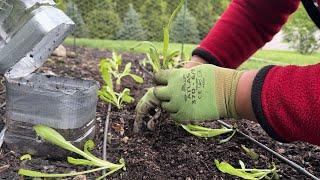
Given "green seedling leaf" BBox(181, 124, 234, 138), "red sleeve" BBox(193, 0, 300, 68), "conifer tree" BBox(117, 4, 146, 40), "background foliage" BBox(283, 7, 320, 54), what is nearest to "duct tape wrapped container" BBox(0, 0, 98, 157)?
"green seedling leaf" BBox(181, 124, 234, 138)

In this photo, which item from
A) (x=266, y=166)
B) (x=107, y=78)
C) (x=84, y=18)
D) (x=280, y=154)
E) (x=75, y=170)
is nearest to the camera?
(x=75, y=170)

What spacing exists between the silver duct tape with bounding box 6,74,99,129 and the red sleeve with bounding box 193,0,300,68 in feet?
1.84

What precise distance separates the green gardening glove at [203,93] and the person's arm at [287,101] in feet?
0.23

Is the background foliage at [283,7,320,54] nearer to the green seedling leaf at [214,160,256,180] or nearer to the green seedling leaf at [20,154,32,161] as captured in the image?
the green seedling leaf at [214,160,256,180]

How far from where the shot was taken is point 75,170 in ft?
4.10

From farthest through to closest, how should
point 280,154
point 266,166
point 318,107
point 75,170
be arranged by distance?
point 280,154
point 266,166
point 75,170
point 318,107

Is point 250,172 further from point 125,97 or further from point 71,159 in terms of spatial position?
point 125,97

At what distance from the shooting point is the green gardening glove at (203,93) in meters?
1.23

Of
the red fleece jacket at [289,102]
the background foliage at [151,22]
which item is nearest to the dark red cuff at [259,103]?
the red fleece jacket at [289,102]

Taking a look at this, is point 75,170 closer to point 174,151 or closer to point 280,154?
point 174,151

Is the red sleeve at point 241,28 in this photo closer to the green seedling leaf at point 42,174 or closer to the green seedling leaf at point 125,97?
the green seedling leaf at point 125,97

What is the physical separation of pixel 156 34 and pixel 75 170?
23.6 ft

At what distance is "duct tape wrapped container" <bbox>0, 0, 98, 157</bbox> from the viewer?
3.99 feet

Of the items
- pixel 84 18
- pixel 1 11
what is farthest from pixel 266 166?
pixel 84 18
